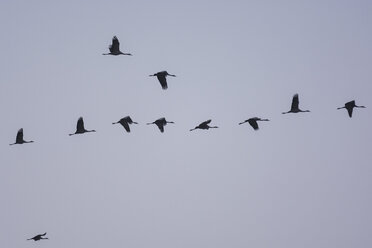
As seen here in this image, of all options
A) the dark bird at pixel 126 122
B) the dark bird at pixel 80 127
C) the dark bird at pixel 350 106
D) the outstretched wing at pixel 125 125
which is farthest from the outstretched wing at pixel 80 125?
the dark bird at pixel 350 106

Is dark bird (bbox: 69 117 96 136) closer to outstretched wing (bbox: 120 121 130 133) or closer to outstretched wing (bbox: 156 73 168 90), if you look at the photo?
outstretched wing (bbox: 120 121 130 133)

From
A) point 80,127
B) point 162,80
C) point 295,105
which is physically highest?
point 162,80

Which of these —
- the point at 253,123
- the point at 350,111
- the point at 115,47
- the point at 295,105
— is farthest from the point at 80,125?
the point at 350,111

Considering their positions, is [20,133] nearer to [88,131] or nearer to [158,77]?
[88,131]

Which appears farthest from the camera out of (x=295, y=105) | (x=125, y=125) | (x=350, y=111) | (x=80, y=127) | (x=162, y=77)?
(x=80, y=127)

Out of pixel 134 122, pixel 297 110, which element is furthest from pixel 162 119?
pixel 297 110

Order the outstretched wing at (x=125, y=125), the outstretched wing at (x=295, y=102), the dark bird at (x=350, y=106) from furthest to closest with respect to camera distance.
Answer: the outstretched wing at (x=295, y=102), the outstretched wing at (x=125, y=125), the dark bird at (x=350, y=106)

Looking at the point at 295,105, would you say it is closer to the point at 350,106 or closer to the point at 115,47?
the point at 350,106

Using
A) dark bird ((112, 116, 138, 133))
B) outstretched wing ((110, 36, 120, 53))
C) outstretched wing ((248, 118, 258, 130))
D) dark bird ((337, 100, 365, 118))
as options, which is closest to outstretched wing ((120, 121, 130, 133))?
dark bird ((112, 116, 138, 133))

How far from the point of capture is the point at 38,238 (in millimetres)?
71688

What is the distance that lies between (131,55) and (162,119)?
188 inches

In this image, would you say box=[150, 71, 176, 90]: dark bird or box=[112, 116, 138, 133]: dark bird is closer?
box=[150, 71, 176, 90]: dark bird

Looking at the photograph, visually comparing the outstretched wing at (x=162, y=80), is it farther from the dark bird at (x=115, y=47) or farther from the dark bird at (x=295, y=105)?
the dark bird at (x=295, y=105)

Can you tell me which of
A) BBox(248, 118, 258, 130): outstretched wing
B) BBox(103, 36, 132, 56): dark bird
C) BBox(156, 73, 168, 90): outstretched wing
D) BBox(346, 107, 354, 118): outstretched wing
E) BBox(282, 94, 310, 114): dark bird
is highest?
BBox(103, 36, 132, 56): dark bird
